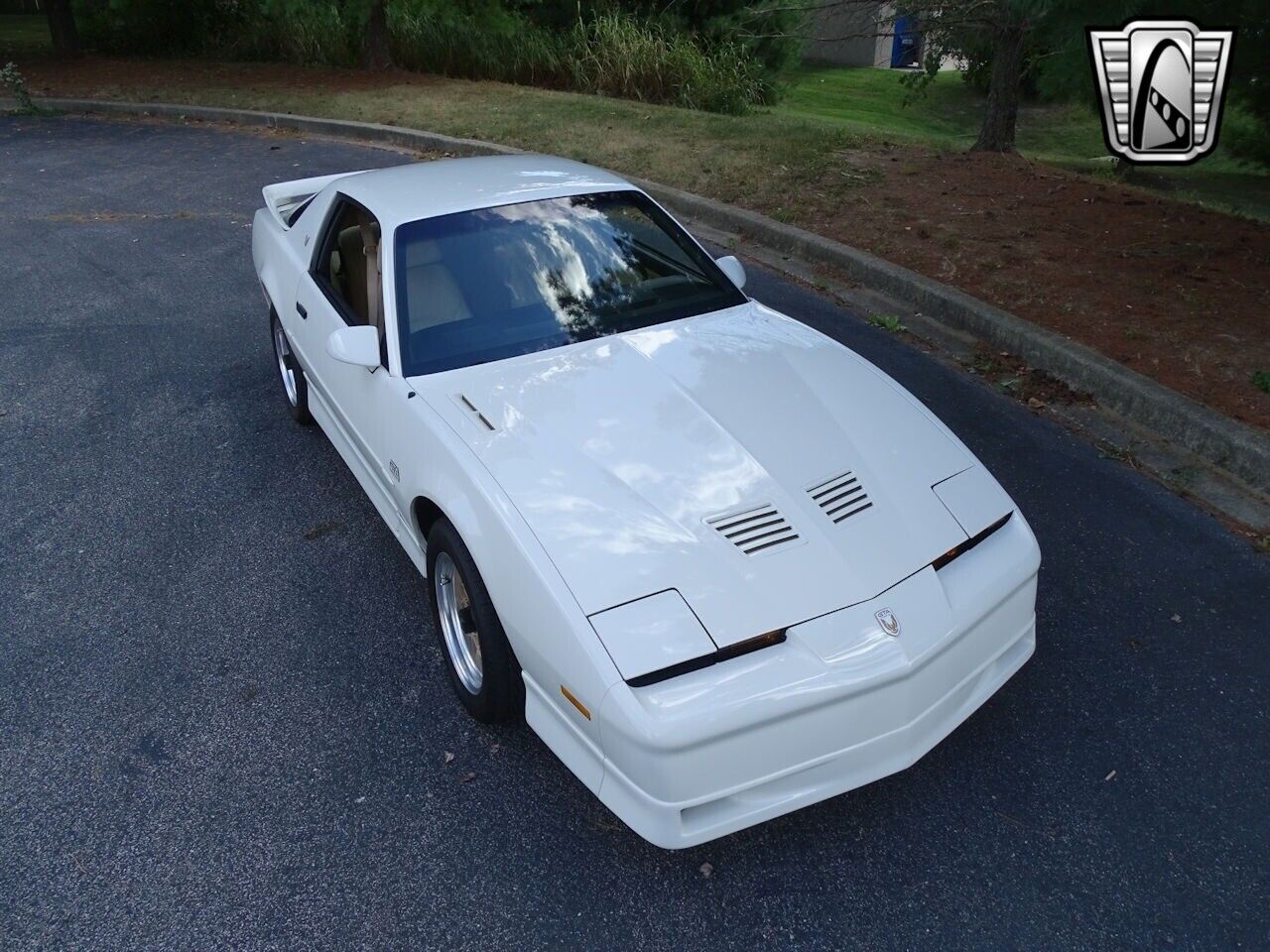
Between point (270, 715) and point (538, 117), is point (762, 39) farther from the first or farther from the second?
point (270, 715)

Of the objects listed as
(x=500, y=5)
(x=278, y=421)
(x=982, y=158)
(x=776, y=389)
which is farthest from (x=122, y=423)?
(x=500, y=5)

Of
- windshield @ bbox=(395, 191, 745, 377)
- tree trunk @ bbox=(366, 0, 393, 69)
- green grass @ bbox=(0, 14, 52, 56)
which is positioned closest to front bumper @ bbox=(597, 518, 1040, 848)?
windshield @ bbox=(395, 191, 745, 377)

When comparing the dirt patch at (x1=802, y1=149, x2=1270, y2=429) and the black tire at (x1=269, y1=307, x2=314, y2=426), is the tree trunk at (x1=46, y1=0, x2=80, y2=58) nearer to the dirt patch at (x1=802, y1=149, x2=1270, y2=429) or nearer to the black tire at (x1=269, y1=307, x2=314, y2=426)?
the dirt patch at (x1=802, y1=149, x2=1270, y2=429)

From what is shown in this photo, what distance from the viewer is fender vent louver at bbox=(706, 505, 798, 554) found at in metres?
2.60

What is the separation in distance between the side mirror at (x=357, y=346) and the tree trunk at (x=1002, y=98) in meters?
8.20

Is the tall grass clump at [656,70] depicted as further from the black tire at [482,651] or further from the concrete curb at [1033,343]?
the black tire at [482,651]

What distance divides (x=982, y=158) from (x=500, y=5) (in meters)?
8.57

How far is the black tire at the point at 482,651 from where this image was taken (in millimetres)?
2732

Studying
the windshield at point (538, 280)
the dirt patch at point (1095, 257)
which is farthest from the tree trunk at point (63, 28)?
the windshield at point (538, 280)

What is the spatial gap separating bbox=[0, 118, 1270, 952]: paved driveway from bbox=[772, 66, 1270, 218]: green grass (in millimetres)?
12263

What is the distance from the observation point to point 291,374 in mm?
4820

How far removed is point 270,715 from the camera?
10.0ft

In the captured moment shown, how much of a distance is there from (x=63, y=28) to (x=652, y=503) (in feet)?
59.9

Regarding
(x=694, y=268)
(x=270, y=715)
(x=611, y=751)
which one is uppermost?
(x=694, y=268)
